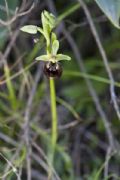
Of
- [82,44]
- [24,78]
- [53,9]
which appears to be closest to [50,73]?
[24,78]

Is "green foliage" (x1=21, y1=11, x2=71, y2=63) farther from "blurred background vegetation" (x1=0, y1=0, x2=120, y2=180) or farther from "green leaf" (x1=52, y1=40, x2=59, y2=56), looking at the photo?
"blurred background vegetation" (x1=0, y1=0, x2=120, y2=180)

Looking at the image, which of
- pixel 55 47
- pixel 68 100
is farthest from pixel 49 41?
pixel 68 100

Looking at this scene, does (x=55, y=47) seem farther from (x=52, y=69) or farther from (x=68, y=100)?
(x=68, y=100)

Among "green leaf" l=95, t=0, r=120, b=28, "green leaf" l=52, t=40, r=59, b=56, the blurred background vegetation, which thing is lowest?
the blurred background vegetation

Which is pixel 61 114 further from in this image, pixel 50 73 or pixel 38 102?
pixel 50 73

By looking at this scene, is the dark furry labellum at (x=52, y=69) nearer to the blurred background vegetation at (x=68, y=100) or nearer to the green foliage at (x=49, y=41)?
the green foliage at (x=49, y=41)

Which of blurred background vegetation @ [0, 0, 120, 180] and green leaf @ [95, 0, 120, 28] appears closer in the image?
green leaf @ [95, 0, 120, 28]

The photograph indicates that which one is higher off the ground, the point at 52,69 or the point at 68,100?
the point at 52,69

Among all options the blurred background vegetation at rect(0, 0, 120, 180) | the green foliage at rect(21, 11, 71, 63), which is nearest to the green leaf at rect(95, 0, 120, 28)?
the green foliage at rect(21, 11, 71, 63)
